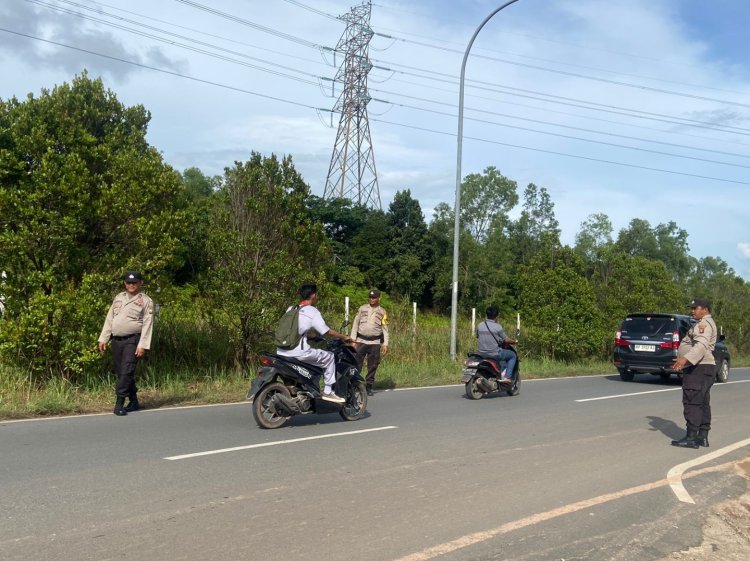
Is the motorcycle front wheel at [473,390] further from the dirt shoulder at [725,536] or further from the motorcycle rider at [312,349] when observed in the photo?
the dirt shoulder at [725,536]

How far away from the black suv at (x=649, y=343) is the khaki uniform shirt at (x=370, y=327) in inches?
352

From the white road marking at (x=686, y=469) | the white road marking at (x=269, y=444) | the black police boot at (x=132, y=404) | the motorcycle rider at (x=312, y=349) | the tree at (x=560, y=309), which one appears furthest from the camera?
the tree at (x=560, y=309)

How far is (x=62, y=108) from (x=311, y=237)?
17.2 ft

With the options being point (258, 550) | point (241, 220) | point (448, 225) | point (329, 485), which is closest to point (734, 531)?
point (329, 485)

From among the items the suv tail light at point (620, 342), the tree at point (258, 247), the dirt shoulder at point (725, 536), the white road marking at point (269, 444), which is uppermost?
the tree at point (258, 247)

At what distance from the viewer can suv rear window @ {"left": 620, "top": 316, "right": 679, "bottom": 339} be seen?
19047 mm

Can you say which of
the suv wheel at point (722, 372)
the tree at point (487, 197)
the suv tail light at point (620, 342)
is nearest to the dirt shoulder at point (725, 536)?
the suv tail light at point (620, 342)

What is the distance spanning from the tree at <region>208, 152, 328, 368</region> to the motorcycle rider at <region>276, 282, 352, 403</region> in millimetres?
4671

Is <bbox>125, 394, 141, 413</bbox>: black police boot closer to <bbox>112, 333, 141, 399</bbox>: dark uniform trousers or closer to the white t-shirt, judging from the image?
<bbox>112, 333, 141, 399</bbox>: dark uniform trousers

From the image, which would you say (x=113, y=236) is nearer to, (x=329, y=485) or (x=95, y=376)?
(x=95, y=376)

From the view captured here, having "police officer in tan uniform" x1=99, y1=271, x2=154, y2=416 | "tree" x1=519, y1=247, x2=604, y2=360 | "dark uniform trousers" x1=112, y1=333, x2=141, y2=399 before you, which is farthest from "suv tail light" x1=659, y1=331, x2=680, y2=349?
"dark uniform trousers" x1=112, y1=333, x2=141, y2=399

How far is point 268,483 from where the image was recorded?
6555mm

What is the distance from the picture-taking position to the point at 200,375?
13.9 m

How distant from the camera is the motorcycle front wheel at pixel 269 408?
9.16 meters
